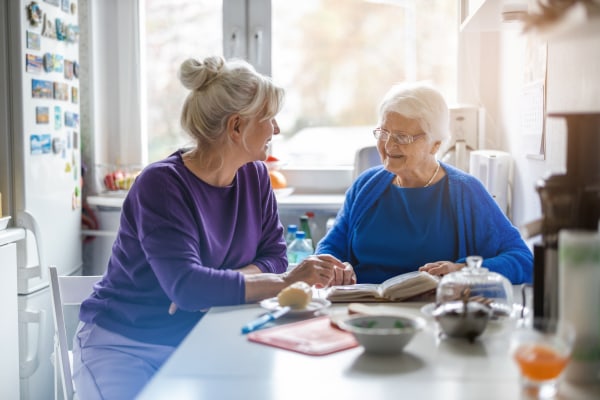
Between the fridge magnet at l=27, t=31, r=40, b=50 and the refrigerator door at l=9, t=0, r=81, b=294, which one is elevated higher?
the fridge magnet at l=27, t=31, r=40, b=50

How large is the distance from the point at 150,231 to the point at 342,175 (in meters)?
1.73

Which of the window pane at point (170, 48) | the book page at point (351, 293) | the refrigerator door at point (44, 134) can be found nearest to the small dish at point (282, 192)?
the window pane at point (170, 48)

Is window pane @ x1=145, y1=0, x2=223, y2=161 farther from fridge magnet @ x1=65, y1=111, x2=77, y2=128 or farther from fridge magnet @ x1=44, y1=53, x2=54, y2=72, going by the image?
fridge magnet @ x1=44, y1=53, x2=54, y2=72

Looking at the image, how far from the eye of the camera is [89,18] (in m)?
3.17

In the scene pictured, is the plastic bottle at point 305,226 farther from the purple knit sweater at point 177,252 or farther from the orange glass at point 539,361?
the orange glass at point 539,361

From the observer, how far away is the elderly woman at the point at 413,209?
2.03m

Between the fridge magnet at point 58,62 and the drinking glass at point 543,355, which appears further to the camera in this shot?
the fridge magnet at point 58,62

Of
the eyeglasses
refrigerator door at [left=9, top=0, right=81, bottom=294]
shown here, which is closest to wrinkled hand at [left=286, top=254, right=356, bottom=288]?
the eyeglasses

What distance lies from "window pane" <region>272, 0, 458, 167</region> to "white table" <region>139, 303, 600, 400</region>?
209 cm

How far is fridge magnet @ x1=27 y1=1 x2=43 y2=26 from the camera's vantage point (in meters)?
2.52

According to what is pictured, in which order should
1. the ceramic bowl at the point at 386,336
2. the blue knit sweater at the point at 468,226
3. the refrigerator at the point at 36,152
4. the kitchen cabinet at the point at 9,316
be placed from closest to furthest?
the ceramic bowl at the point at 386,336 < the blue knit sweater at the point at 468,226 < the kitchen cabinet at the point at 9,316 < the refrigerator at the point at 36,152

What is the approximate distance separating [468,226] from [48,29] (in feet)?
5.32

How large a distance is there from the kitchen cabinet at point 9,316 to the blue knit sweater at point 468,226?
1002mm

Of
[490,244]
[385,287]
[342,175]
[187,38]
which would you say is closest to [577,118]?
[385,287]
